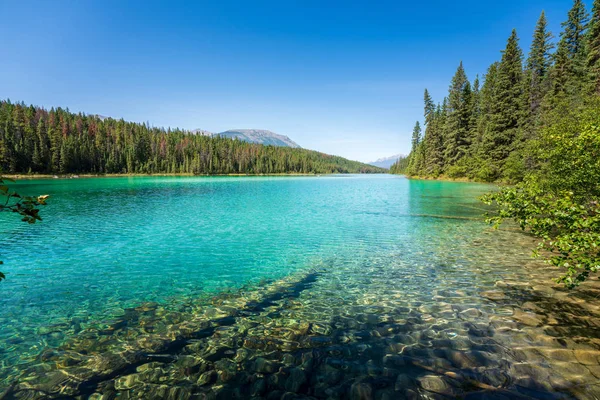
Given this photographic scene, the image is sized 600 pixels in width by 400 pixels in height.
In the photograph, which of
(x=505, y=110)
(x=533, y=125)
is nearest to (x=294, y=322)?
(x=533, y=125)

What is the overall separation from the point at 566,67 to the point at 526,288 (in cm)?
6183

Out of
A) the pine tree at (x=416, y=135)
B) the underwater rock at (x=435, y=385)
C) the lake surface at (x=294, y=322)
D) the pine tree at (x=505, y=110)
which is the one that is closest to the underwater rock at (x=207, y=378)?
the lake surface at (x=294, y=322)

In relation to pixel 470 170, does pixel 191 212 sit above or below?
below

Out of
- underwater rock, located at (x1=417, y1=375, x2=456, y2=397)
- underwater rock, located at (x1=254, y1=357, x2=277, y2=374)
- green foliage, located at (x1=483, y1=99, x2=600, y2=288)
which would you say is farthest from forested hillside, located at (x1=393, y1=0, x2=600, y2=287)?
underwater rock, located at (x1=254, y1=357, x2=277, y2=374)

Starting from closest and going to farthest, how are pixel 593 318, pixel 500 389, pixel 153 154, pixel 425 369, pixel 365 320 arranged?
pixel 500 389, pixel 425 369, pixel 593 318, pixel 365 320, pixel 153 154

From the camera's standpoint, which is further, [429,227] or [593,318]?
[429,227]

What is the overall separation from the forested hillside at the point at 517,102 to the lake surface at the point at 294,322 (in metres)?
28.0

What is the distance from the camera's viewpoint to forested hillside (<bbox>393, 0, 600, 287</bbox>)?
7848mm

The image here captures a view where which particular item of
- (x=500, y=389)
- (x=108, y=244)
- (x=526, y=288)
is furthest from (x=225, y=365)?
(x=108, y=244)

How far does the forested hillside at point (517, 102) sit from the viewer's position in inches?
1682

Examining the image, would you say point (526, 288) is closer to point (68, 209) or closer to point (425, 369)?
point (425, 369)

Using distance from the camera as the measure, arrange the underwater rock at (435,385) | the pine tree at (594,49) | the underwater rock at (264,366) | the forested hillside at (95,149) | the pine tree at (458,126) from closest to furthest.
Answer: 1. the underwater rock at (435,385)
2. the underwater rock at (264,366)
3. the pine tree at (594,49)
4. the pine tree at (458,126)
5. the forested hillside at (95,149)

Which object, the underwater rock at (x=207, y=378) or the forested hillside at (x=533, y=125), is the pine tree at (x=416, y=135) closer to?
the forested hillside at (x=533, y=125)

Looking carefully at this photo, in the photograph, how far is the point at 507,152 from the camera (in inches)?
2251
